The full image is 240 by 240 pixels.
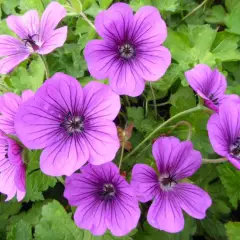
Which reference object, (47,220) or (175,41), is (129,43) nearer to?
(175,41)

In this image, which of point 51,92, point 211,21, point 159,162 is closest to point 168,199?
point 159,162

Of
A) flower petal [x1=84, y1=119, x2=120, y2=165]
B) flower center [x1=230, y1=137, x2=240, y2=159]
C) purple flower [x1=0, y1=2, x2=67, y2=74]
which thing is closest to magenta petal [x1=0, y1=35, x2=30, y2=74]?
purple flower [x1=0, y1=2, x2=67, y2=74]

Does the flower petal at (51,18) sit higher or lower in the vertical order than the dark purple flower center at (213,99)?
higher

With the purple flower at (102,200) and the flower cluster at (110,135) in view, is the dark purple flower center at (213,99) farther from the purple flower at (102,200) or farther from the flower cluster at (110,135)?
the purple flower at (102,200)

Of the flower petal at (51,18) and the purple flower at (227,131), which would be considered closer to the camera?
the purple flower at (227,131)

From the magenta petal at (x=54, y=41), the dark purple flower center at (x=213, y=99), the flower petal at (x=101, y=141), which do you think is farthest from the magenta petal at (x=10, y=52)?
the dark purple flower center at (x=213, y=99)

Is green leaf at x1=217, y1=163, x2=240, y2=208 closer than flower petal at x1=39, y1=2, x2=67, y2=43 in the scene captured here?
No

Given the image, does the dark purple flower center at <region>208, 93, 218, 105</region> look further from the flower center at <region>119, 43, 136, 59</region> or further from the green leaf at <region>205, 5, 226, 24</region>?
the green leaf at <region>205, 5, 226, 24</region>
